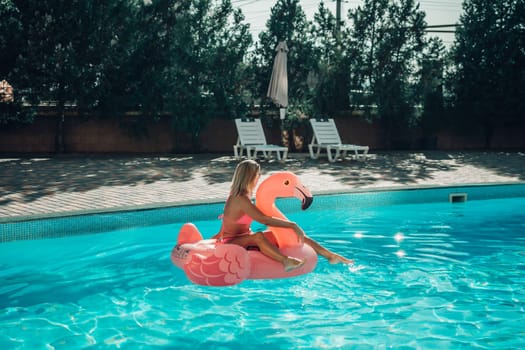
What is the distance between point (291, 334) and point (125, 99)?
11.7 metres

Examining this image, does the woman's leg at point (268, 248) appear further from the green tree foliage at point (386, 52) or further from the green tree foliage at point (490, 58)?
the green tree foliage at point (490, 58)

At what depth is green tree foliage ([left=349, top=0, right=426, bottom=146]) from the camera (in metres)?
16.8

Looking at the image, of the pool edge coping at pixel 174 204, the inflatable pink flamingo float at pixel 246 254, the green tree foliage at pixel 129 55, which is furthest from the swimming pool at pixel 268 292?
the green tree foliage at pixel 129 55

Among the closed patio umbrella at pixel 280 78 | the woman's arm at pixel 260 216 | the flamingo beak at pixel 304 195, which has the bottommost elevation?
the woman's arm at pixel 260 216

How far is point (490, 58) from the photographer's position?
17.5 m

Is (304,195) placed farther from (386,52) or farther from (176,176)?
(386,52)

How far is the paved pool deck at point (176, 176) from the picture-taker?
8.11m

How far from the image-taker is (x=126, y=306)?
4914 millimetres

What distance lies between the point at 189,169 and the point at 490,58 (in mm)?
10378

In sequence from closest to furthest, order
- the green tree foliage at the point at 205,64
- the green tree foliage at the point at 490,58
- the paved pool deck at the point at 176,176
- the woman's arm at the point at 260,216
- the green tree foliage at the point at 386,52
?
the woman's arm at the point at 260,216 < the paved pool deck at the point at 176,176 < the green tree foliage at the point at 205,64 < the green tree foliage at the point at 386,52 < the green tree foliage at the point at 490,58

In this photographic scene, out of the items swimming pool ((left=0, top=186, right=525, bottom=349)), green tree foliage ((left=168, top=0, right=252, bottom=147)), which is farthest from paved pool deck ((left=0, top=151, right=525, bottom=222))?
green tree foliage ((left=168, top=0, right=252, bottom=147))

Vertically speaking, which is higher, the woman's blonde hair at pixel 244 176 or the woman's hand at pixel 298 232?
the woman's blonde hair at pixel 244 176

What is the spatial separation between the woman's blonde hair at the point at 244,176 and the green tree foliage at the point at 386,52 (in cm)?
1229

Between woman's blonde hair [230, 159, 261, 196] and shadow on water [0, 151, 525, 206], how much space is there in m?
4.19
